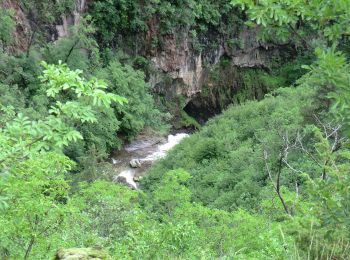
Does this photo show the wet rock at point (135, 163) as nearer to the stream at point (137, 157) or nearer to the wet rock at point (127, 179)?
the stream at point (137, 157)

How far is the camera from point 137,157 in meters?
25.7

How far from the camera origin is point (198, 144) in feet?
68.2

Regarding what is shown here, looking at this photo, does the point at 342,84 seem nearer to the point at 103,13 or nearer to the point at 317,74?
the point at 317,74

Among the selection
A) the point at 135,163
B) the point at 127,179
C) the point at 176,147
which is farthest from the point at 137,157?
the point at 176,147

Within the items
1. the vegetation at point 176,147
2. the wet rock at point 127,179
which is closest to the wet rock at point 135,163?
the wet rock at point 127,179

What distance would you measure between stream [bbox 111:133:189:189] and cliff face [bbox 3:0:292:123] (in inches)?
197

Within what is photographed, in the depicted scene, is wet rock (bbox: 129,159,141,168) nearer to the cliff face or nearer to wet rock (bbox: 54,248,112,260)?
the cliff face

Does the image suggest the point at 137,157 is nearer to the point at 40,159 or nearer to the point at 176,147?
the point at 176,147

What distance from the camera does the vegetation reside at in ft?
10.9

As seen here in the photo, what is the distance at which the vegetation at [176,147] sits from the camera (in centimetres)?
334

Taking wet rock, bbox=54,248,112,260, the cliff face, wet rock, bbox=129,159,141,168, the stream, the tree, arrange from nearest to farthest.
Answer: the tree < wet rock, bbox=54,248,112,260 < the stream < wet rock, bbox=129,159,141,168 < the cliff face

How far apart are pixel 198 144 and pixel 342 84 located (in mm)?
18338

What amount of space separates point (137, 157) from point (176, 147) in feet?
12.5

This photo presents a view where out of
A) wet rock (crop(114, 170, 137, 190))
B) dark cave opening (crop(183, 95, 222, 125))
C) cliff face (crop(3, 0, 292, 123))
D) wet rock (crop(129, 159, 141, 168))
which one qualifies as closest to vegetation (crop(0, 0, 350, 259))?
cliff face (crop(3, 0, 292, 123))
